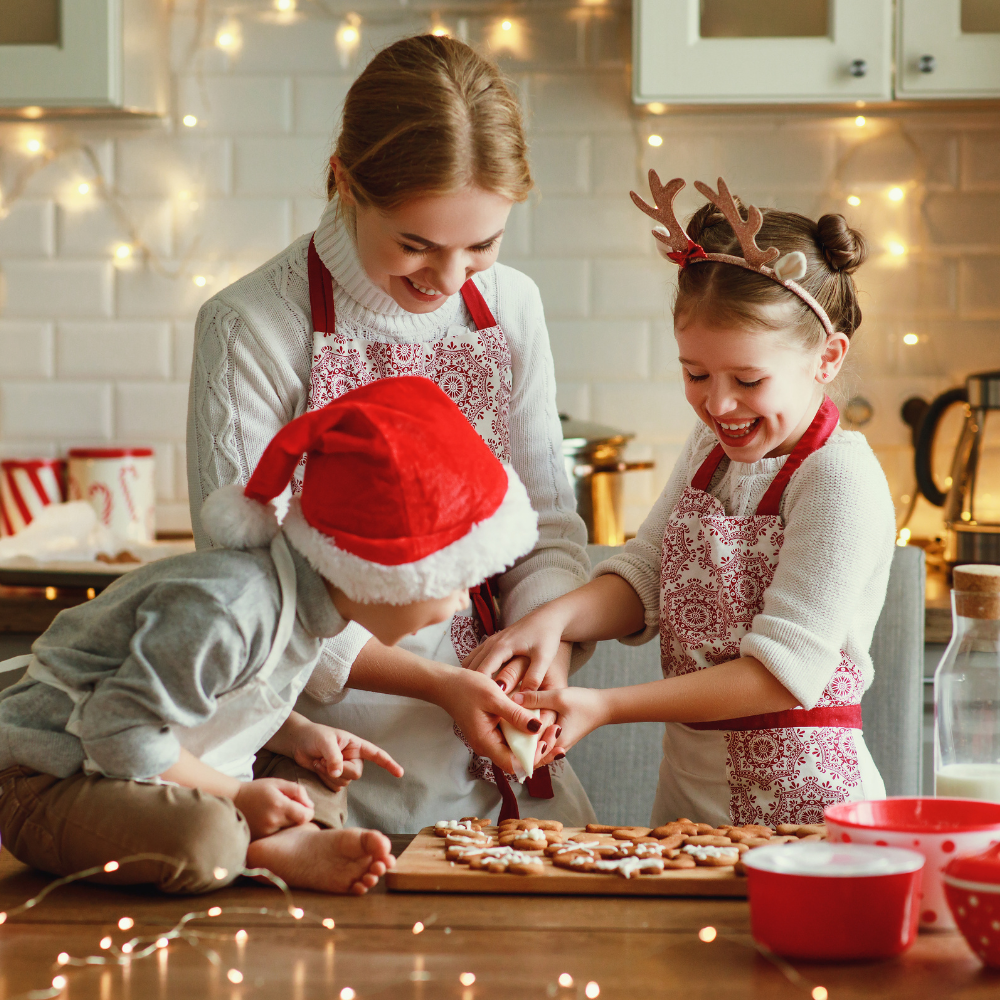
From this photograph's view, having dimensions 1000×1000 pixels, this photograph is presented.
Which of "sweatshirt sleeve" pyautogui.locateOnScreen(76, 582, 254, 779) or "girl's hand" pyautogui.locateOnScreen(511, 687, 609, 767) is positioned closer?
"sweatshirt sleeve" pyautogui.locateOnScreen(76, 582, 254, 779)

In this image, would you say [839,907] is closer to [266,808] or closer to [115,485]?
[266,808]

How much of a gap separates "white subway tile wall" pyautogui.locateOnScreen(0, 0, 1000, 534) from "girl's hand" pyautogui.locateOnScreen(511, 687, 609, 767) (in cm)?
127

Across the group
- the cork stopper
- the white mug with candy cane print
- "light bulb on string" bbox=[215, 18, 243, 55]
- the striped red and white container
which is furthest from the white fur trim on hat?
"light bulb on string" bbox=[215, 18, 243, 55]

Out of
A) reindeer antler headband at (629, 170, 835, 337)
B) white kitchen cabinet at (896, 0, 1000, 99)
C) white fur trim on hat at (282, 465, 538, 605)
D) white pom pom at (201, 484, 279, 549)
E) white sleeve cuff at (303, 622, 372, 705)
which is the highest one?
white kitchen cabinet at (896, 0, 1000, 99)

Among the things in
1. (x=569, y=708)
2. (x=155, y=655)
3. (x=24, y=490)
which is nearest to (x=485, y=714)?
(x=569, y=708)

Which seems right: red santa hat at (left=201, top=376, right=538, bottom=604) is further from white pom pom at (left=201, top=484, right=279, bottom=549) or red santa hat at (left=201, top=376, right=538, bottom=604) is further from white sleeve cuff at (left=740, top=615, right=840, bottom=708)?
white sleeve cuff at (left=740, top=615, right=840, bottom=708)

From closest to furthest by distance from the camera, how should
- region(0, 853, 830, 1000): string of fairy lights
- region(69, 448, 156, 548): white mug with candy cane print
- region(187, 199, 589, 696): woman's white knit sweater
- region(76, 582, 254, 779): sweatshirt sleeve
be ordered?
region(0, 853, 830, 1000): string of fairy lights, region(76, 582, 254, 779): sweatshirt sleeve, region(187, 199, 589, 696): woman's white knit sweater, region(69, 448, 156, 548): white mug with candy cane print

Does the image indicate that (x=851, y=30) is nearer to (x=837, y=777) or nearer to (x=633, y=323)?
(x=633, y=323)

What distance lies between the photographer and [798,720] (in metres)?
1.24

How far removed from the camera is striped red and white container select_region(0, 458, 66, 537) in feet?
7.73

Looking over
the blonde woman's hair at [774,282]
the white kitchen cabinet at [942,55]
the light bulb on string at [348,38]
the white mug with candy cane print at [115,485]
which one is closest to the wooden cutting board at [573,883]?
the blonde woman's hair at [774,282]

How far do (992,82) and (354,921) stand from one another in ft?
6.28

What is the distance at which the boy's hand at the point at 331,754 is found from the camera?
111 centimetres

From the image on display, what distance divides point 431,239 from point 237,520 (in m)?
0.44
